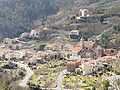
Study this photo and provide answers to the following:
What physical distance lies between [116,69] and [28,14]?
7890 centimetres

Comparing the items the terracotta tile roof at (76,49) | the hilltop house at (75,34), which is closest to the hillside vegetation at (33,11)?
the hilltop house at (75,34)

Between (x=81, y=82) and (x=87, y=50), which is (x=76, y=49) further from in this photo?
(x=81, y=82)

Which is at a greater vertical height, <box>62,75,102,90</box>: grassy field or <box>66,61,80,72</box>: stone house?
<box>66,61,80,72</box>: stone house

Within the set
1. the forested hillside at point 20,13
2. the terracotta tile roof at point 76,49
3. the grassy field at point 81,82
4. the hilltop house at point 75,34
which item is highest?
the forested hillside at point 20,13

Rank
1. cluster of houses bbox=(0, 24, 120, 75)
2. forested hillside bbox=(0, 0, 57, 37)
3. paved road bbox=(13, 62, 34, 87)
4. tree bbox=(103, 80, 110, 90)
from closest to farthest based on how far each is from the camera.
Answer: tree bbox=(103, 80, 110, 90), paved road bbox=(13, 62, 34, 87), cluster of houses bbox=(0, 24, 120, 75), forested hillside bbox=(0, 0, 57, 37)

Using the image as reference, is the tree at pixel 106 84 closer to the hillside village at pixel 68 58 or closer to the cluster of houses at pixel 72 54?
the hillside village at pixel 68 58

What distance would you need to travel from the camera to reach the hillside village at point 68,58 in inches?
2416

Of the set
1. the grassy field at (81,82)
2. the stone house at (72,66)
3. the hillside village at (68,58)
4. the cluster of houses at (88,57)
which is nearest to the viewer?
the grassy field at (81,82)

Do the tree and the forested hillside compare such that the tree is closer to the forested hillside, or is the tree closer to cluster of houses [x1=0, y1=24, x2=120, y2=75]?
cluster of houses [x1=0, y1=24, x2=120, y2=75]

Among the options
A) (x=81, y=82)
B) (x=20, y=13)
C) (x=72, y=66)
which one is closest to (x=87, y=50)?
(x=72, y=66)

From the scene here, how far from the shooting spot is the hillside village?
61359 millimetres

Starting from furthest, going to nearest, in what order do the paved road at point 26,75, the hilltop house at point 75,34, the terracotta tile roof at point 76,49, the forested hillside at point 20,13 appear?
the forested hillside at point 20,13 → the hilltop house at point 75,34 → the terracotta tile roof at point 76,49 → the paved road at point 26,75

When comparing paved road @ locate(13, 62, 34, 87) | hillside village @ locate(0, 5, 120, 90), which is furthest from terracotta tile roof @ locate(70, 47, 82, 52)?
paved road @ locate(13, 62, 34, 87)

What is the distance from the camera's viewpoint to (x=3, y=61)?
80938mm
